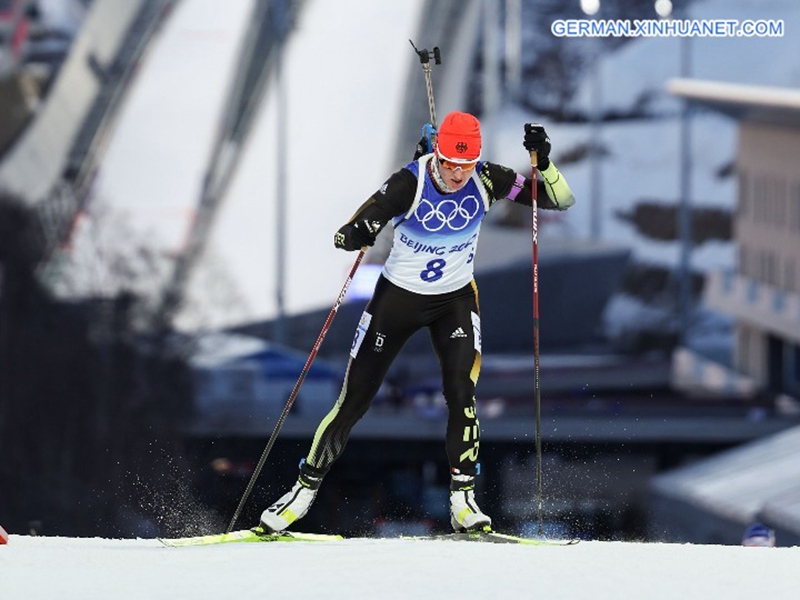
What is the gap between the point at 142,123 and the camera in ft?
58.2

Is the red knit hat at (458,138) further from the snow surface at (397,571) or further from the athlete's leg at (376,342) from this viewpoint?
the snow surface at (397,571)

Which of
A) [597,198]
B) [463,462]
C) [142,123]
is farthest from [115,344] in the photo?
[463,462]

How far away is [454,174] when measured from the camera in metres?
5.64

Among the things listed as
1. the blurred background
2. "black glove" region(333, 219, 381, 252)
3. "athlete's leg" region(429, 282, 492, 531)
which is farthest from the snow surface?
the blurred background

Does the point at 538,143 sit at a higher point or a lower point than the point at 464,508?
higher

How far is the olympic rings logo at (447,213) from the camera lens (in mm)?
5695

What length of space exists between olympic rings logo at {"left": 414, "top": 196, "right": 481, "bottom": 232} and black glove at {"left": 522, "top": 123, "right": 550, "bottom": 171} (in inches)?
10.6

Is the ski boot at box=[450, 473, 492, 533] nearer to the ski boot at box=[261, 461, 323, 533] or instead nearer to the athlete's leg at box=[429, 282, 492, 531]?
the athlete's leg at box=[429, 282, 492, 531]

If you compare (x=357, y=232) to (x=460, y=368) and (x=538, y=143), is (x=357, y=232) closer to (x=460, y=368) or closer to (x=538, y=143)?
(x=460, y=368)

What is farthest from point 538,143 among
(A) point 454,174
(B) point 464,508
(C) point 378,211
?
(B) point 464,508

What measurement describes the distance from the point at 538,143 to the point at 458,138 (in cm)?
37

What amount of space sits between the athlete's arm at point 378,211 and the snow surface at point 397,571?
0.99 m

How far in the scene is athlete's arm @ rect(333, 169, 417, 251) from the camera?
18.3 ft

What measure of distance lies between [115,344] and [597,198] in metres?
5.28
